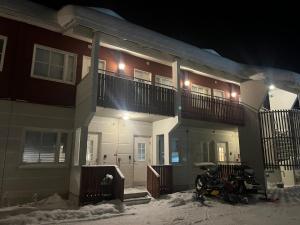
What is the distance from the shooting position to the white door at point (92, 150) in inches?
449

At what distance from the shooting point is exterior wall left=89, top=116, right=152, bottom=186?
38.4 ft

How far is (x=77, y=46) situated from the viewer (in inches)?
450

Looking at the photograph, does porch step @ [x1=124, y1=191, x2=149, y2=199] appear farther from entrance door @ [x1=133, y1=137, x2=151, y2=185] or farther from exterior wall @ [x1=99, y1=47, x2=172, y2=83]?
exterior wall @ [x1=99, y1=47, x2=172, y2=83]

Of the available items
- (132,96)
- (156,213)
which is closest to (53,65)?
(132,96)

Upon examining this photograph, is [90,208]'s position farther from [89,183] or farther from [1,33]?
[1,33]

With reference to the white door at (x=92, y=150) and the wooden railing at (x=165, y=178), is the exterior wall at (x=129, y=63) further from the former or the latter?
the wooden railing at (x=165, y=178)

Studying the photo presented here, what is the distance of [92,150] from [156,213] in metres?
4.59

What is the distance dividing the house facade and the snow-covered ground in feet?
4.20

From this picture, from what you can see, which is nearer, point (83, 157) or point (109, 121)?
point (83, 157)

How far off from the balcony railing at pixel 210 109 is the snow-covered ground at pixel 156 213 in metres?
4.54

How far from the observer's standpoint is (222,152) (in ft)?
54.7

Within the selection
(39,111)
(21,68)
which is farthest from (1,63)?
(39,111)

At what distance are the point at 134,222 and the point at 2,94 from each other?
6694mm

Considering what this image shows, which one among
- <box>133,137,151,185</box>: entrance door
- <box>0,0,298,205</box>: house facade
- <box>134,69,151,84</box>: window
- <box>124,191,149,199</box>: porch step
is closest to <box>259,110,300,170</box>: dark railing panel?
<box>0,0,298,205</box>: house facade
